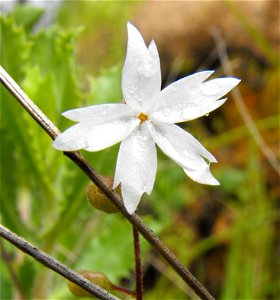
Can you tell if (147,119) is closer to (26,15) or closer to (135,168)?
(135,168)

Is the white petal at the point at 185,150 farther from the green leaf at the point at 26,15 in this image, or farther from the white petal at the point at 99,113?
the green leaf at the point at 26,15

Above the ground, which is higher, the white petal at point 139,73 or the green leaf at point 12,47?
the green leaf at point 12,47

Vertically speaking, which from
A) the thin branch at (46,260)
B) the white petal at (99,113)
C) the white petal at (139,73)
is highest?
the white petal at (139,73)

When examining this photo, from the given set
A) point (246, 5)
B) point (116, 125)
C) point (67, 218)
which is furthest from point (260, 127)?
point (116, 125)

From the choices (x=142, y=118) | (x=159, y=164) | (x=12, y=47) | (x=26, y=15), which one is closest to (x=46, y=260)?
(x=142, y=118)

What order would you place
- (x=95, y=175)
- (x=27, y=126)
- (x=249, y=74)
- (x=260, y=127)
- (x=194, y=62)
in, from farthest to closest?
(x=194, y=62) → (x=249, y=74) → (x=260, y=127) → (x=27, y=126) → (x=95, y=175)

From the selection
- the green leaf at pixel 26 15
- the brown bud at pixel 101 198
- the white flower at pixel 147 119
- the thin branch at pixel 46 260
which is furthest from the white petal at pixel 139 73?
the green leaf at pixel 26 15

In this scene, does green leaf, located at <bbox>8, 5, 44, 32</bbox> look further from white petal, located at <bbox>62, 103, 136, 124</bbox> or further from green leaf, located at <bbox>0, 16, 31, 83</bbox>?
white petal, located at <bbox>62, 103, 136, 124</bbox>

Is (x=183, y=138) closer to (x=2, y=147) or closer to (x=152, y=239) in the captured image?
(x=152, y=239)
